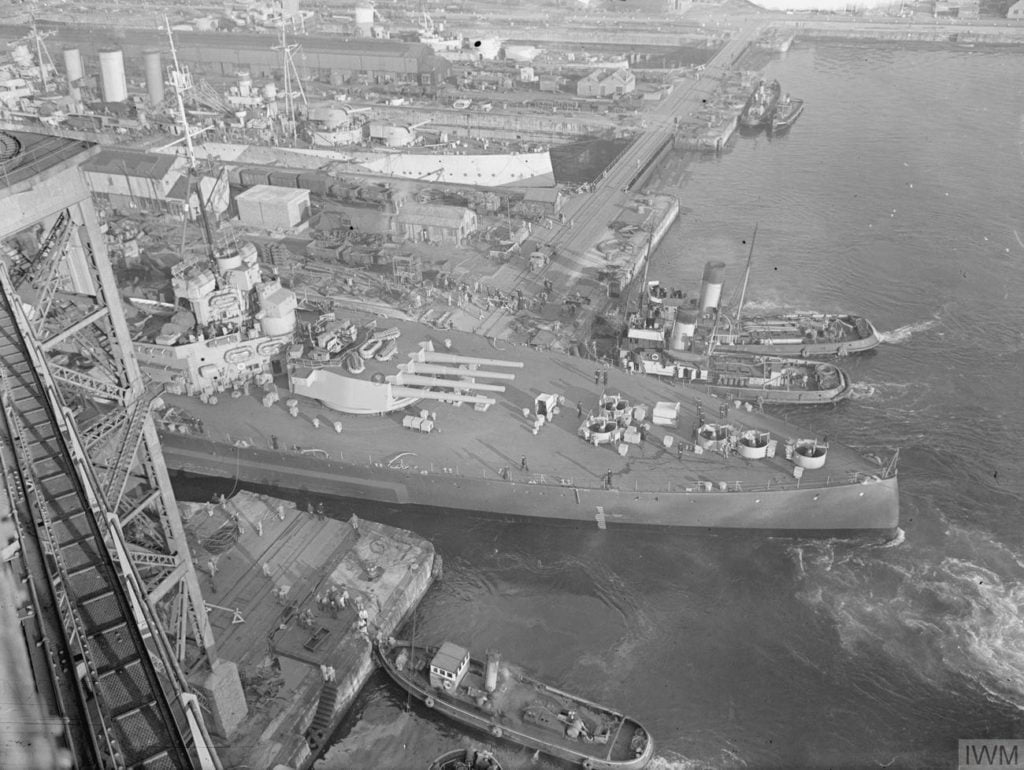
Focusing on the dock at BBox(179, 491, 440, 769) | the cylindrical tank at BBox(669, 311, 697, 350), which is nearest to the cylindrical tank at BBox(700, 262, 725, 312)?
the cylindrical tank at BBox(669, 311, 697, 350)

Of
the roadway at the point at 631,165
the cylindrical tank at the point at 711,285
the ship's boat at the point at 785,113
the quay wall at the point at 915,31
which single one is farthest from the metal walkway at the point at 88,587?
the quay wall at the point at 915,31

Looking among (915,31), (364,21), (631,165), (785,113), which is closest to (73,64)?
(364,21)

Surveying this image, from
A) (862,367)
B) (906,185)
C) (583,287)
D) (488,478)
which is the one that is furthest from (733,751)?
(906,185)

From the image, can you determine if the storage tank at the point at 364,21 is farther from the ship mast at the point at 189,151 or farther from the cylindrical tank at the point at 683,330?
the cylindrical tank at the point at 683,330

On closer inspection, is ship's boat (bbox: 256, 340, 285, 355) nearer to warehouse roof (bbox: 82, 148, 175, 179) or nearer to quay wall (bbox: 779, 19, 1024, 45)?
warehouse roof (bbox: 82, 148, 175, 179)

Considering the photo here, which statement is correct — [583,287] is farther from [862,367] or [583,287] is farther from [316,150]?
[316,150]
